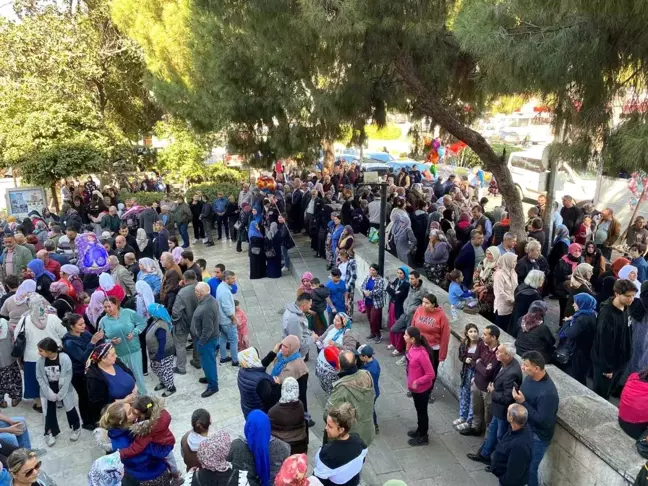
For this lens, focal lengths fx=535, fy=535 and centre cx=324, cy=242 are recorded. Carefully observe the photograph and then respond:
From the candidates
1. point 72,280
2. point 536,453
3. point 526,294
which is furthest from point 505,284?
point 72,280

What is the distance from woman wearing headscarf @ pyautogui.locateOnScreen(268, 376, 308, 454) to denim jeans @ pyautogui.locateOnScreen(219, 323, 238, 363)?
2.92 metres

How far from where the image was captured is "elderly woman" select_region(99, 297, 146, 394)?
617 cm

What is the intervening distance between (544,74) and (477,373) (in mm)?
3265

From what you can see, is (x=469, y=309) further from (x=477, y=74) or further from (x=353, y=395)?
(x=477, y=74)

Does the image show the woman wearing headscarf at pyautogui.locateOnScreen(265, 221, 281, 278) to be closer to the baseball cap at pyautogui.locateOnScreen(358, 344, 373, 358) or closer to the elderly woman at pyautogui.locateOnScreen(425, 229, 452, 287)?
the elderly woman at pyautogui.locateOnScreen(425, 229, 452, 287)

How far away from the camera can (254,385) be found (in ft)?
15.9

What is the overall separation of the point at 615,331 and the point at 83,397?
19.3ft

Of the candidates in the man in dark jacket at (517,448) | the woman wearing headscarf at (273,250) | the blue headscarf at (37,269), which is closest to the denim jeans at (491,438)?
the man in dark jacket at (517,448)

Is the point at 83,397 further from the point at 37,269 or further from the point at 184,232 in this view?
the point at 184,232

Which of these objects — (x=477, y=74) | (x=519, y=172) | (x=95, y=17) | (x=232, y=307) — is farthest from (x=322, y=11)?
(x=519, y=172)

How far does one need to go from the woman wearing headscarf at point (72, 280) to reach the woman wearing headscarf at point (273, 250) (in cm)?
419

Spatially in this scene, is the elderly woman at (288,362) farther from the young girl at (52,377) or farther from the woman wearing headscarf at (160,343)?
the young girl at (52,377)

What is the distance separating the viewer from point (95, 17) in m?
20.0

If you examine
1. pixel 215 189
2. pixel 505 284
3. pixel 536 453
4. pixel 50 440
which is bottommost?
pixel 50 440
